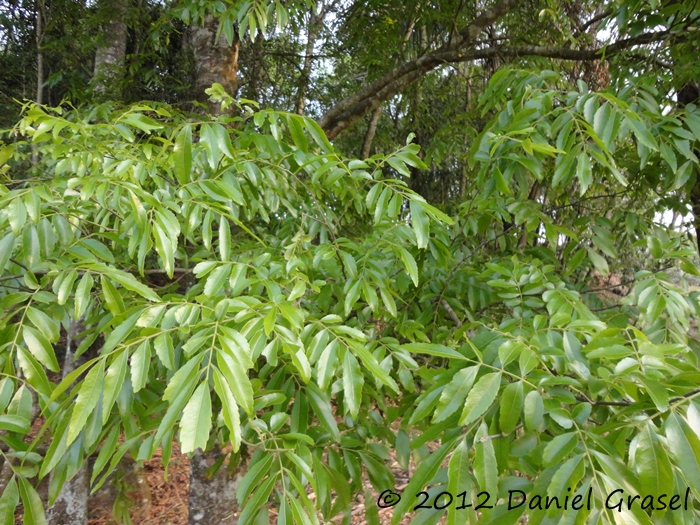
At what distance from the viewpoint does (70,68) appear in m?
3.86

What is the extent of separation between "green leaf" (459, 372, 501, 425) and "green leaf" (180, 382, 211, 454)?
1.29ft

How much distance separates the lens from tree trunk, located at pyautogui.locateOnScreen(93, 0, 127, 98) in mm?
2930

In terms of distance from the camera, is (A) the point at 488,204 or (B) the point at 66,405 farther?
(A) the point at 488,204

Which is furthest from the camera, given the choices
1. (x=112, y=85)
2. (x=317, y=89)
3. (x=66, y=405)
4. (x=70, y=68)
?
(x=317, y=89)

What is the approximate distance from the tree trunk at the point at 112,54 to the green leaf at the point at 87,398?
2.94 m

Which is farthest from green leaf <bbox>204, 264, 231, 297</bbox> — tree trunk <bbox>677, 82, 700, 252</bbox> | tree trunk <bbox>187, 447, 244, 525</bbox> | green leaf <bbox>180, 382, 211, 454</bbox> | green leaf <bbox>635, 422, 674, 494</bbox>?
tree trunk <bbox>677, 82, 700, 252</bbox>

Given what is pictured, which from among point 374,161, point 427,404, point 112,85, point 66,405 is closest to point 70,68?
point 112,85

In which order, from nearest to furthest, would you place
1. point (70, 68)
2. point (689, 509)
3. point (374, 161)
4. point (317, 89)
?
1. point (689, 509)
2. point (374, 161)
3. point (70, 68)
4. point (317, 89)

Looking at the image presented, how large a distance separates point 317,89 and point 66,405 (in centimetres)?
395

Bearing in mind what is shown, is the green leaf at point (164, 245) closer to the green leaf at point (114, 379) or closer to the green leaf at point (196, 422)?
the green leaf at point (114, 379)

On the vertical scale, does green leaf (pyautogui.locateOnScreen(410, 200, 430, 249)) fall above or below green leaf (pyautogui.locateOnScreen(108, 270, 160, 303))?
above

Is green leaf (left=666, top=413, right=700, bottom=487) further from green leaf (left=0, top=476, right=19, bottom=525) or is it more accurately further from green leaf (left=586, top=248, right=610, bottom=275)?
green leaf (left=0, top=476, right=19, bottom=525)

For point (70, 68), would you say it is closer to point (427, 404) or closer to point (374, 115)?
point (374, 115)

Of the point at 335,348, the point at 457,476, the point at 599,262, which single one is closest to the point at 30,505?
the point at 335,348
